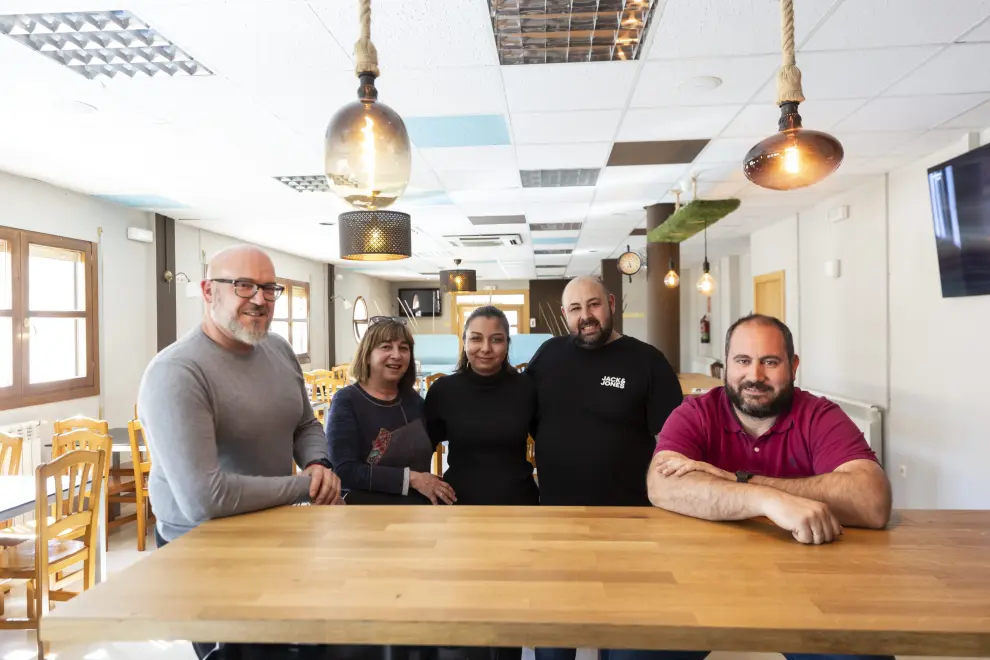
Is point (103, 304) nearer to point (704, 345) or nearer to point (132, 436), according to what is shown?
point (132, 436)

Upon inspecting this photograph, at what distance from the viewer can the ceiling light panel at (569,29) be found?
2.29 meters

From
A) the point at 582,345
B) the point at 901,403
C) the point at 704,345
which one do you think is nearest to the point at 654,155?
the point at 582,345

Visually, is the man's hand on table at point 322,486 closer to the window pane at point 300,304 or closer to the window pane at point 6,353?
the window pane at point 6,353

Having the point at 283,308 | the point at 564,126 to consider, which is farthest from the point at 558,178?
the point at 283,308

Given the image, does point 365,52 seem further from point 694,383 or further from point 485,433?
point 694,383

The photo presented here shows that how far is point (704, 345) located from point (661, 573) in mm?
12131

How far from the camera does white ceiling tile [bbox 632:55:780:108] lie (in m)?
2.75

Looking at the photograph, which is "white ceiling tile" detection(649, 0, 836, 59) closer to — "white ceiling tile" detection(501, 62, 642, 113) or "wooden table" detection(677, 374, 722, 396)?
"white ceiling tile" detection(501, 62, 642, 113)

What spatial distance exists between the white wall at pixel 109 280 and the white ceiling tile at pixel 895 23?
17.7 ft

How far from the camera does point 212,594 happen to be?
42.1 inches

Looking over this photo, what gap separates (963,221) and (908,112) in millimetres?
854

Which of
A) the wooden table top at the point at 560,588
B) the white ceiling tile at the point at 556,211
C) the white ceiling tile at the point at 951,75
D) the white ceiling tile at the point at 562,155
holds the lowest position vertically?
the wooden table top at the point at 560,588

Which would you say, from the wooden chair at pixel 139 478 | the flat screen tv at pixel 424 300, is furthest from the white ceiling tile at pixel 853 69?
the flat screen tv at pixel 424 300

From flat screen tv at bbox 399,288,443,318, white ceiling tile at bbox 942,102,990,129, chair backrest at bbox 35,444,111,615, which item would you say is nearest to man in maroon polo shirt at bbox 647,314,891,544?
chair backrest at bbox 35,444,111,615
